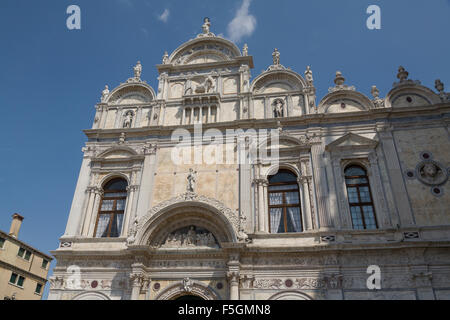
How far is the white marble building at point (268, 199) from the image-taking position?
1311cm

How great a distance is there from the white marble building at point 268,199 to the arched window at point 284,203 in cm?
5

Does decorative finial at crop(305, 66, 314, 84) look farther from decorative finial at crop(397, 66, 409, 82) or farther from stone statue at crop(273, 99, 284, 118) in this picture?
decorative finial at crop(397, 66, 409, 82)

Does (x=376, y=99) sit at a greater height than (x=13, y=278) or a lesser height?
greater

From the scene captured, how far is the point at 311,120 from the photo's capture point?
16625 millimetres

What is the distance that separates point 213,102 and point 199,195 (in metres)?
5.51

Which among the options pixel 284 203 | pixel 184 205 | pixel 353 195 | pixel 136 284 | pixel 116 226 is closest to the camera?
pixel 136 284

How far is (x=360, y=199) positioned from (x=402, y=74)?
7466 mm

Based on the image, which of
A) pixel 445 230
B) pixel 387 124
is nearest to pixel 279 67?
pixel 387 124

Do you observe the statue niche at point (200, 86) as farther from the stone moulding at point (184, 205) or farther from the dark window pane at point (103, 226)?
the dark window pane at point (103, 226)

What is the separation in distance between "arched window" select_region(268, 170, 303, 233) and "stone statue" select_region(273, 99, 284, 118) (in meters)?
3.12

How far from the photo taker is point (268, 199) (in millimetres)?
15484

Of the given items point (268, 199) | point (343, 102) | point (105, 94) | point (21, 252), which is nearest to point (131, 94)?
point (105, 94)

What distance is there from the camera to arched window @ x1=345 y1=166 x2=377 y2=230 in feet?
46.7

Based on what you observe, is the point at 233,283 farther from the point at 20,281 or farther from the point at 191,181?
the point at 20,281
